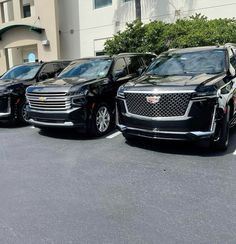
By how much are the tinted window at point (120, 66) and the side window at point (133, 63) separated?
0.20 m

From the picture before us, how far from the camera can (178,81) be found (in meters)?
6.33

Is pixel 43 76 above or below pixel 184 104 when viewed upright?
above

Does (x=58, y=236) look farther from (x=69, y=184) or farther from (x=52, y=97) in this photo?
(x=52, y=97)

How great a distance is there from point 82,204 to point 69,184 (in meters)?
0.76

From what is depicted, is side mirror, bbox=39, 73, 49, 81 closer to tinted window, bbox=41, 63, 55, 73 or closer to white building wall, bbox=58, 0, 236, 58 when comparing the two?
tinted window, bbox=41, 63, 55, 73

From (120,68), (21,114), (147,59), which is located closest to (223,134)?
(120,68)

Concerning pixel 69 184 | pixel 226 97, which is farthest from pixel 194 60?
pixel 69 184

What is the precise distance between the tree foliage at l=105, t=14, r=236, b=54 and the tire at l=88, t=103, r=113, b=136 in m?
5.75

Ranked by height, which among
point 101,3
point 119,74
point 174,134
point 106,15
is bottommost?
point 174,134

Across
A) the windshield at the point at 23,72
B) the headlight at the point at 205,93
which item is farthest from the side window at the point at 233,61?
the windshield at the point at 23,72

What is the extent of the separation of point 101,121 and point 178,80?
229cm

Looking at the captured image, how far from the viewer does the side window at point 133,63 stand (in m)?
9.29

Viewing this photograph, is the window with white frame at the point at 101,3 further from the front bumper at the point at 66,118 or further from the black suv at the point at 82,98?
the front bumper at the point at 66,118

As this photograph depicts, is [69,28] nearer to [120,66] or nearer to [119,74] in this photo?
[120,66]
